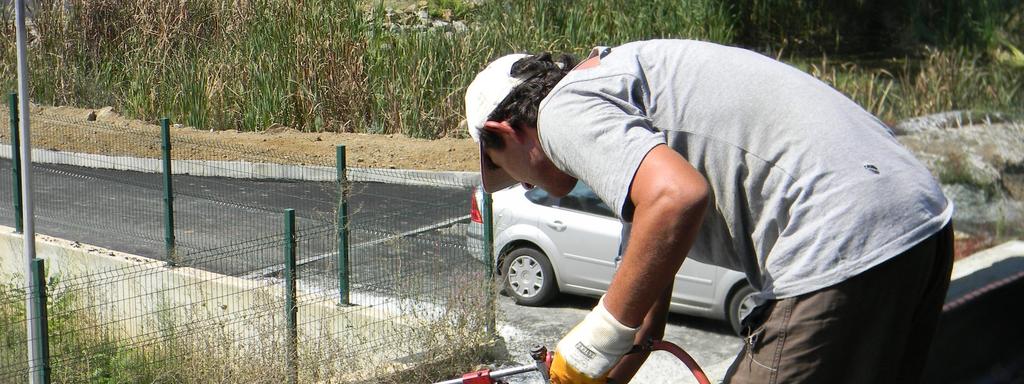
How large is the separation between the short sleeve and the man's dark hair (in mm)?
138

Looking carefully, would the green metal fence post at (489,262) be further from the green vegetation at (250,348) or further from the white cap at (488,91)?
the white cap at (488,91)

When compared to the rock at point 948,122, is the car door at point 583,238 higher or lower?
lower

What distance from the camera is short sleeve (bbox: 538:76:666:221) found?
2.20 metres

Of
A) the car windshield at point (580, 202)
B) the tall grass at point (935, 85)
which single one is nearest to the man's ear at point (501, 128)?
the car windshield at point (580, 202)

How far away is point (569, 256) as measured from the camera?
8.93 meters

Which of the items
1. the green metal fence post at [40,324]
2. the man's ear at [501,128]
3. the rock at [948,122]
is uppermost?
the man's ear at [501,128]

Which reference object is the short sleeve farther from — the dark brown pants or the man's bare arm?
the dark brown pants

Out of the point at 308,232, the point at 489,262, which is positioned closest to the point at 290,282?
the point at 489,262

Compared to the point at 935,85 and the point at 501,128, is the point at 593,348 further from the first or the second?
the point at 935,85

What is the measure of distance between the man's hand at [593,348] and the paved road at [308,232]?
379 centimetres

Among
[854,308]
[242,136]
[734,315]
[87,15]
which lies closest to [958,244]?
[734,315]

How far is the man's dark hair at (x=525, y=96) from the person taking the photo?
2.52 metres

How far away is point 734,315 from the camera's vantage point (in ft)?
27.1

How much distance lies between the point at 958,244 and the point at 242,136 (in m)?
12.4
